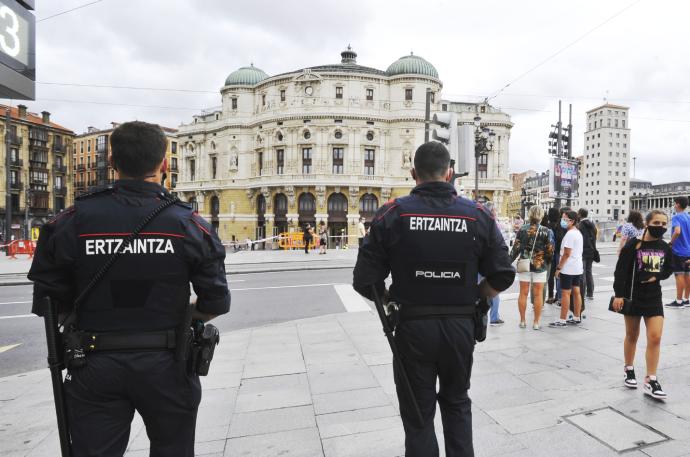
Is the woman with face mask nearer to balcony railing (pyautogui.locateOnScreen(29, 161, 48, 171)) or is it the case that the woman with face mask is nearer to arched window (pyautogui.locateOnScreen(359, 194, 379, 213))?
arched window (pyautogui.locateOnScreen(359, 194, 379, 213))

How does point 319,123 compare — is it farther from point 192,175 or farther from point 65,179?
point 65,179

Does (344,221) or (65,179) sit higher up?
(65,179)

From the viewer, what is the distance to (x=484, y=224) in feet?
8.93

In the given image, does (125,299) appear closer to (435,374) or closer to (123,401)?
(123,401)

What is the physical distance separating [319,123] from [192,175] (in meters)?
21.2

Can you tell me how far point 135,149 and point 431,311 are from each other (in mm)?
1878

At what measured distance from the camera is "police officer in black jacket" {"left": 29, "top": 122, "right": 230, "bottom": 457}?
77.9 inches

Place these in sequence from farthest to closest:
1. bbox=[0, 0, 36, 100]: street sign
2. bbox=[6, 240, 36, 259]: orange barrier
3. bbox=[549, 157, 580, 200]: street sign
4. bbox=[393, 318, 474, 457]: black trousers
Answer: bbox=[6, 240, 36, 259]: orange barrier < bbox=[549, 157, 580, 200]: street sign < bbox=[0, 0, 36, 100]: street sign < bbox=[393, 318, 474, 457]: black trousers

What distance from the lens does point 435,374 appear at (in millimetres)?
2615

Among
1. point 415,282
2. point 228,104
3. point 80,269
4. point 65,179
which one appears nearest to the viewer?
point 80,269

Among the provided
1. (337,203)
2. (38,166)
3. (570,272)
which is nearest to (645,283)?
(570,272)

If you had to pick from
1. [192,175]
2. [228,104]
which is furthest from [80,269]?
[192,175]

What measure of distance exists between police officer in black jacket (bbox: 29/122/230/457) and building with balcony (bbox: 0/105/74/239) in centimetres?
6176

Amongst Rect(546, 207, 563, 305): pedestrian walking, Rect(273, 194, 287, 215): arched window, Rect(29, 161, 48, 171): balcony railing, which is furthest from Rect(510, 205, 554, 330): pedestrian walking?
Rect(29, 161, 48, 171): balcony railing
